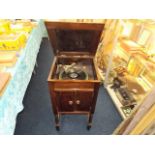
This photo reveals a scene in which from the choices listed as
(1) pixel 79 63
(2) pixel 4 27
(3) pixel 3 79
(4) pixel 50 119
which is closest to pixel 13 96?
(3) pixel 3 79

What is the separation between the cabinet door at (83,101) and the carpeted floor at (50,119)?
310mm

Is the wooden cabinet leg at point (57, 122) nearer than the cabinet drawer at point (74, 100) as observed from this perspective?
No

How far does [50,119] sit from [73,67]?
2.15 feet

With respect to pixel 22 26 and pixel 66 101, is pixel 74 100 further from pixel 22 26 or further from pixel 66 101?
pixel 22 26

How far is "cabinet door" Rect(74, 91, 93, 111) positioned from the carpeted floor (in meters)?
0.31

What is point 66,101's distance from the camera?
47.3 inches

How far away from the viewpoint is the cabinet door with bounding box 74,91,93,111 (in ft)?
3.73

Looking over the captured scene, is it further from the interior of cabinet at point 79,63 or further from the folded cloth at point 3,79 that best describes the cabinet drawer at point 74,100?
the folded cloth at point 3,79

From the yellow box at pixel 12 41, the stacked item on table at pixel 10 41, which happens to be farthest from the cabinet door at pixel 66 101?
the yellow box at pixel 12 41

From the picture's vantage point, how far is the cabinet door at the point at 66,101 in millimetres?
1135
